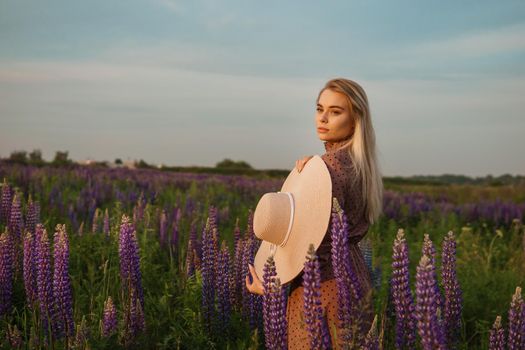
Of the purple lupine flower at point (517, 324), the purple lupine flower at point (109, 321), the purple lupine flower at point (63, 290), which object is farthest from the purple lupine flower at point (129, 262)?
the purple lupine flower at point (517, 324)

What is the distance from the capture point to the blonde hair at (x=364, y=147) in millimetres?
3502

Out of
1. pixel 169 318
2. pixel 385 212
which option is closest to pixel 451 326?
pixel 169 318

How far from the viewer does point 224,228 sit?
8.73 meters

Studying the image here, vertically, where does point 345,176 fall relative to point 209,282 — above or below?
above

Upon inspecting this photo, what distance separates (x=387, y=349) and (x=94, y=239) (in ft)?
11.7

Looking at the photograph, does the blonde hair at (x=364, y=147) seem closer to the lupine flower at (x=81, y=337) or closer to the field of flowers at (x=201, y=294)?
the field of flowers at (x=201, y=294)

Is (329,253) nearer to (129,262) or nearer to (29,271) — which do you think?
(129,262)

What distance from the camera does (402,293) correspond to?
2467mm

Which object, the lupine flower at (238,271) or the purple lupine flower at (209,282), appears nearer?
the purple lupine flower at (209,282)

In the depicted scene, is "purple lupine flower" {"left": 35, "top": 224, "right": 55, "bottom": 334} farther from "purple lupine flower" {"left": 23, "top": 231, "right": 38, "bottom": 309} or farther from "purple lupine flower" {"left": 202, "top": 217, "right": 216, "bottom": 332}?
"purple lupine flower" {"left": 202, "top": 217, "right": 216, "bottom": 332}

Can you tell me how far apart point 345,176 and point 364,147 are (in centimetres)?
33

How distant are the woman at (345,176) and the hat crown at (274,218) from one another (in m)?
0.24

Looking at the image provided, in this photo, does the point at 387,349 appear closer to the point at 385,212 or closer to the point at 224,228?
the point at 224,228

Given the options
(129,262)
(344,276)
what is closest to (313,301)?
(344,276)
